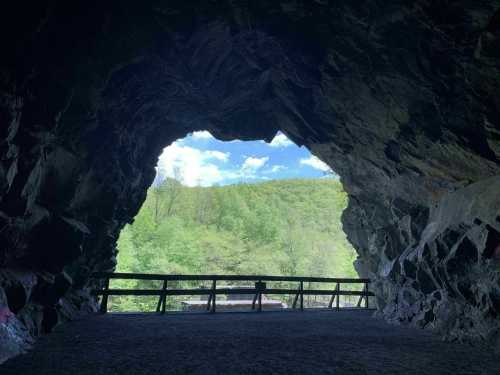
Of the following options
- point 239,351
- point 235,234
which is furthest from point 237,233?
point 239,351

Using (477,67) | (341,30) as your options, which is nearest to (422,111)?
(477,67)

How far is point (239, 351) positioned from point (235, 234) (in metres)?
66.4

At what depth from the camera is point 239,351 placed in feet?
24.6

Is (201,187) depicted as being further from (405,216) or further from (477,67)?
(477,67)

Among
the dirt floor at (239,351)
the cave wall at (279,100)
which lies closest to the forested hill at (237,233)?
the cave wall at (279,100)

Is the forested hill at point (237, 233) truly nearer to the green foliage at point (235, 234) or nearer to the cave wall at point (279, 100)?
the green foliage at point (235, 234)

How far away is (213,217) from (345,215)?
62.4 m

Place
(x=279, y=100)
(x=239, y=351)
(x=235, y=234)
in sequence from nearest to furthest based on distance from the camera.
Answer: (x=239, y=351) → (x=279, y=100) → (x=235, y=234)

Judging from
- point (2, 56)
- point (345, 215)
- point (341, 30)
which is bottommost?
Result: point (345, 215)

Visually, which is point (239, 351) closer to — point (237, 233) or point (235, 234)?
point (237, 233)

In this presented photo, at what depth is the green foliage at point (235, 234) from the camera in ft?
180

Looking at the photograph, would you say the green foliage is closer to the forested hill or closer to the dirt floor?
the forested hill

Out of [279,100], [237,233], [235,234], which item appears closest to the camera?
[279,100]

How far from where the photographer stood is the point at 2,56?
20.1 ft
